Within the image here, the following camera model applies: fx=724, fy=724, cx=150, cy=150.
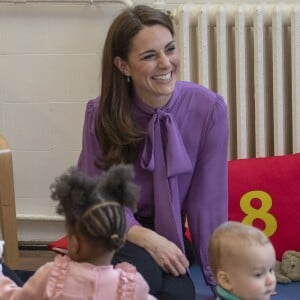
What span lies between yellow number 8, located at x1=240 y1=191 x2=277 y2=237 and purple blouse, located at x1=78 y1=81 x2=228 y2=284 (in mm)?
299

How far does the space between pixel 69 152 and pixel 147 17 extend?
3.23 ft

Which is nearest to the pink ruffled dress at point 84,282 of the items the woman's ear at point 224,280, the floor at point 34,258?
the woman's ear at point 224,280

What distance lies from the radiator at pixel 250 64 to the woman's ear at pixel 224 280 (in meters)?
1.16

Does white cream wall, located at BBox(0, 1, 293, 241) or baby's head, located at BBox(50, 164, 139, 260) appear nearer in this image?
baby's head, located at BBox(50, 164, 139, 260)

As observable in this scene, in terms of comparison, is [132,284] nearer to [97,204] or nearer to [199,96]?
[97,204]

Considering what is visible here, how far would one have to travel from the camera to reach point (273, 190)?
2291 mm

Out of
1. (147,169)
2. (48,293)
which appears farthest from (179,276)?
(48,293)

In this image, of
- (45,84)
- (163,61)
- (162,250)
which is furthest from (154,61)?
(45,84)

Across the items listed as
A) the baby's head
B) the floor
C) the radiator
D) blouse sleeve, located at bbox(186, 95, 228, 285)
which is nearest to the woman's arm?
blouse sleeve, located at bbox(186, 95, 228, 285)

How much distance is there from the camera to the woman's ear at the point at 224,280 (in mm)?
1385

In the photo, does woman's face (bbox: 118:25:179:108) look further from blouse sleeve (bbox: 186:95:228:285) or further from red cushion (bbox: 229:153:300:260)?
red cushion (bbox: 229:153:300:260)

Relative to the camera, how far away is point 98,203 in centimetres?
121

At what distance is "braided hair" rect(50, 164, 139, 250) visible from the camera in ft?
3.95

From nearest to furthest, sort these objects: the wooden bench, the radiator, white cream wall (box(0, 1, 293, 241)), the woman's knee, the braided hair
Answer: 1. the braided hair
2. the woman's knee
3. the wooden bench
4. the radiator
5. white cream wall (box(0, 1, 293, 241))
